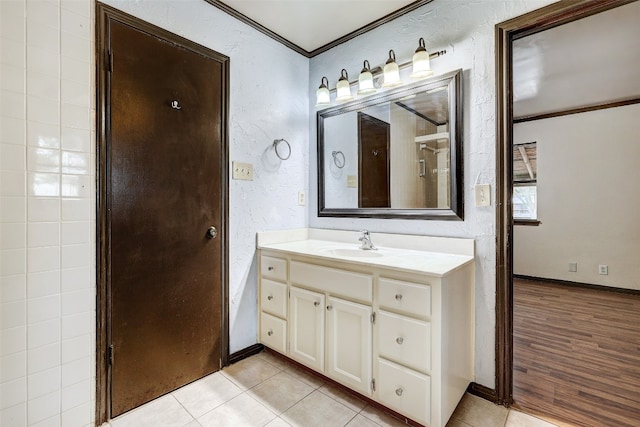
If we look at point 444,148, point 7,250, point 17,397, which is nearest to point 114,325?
point 17,397

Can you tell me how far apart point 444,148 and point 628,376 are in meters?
1.80

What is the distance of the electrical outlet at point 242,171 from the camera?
1967 mm

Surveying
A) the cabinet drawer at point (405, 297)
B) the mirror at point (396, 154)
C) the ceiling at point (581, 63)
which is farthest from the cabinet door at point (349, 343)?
the ceiling at point (581, 63)

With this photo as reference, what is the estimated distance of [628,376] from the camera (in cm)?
183

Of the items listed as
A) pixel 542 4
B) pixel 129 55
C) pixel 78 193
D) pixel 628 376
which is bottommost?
pixel 628 376

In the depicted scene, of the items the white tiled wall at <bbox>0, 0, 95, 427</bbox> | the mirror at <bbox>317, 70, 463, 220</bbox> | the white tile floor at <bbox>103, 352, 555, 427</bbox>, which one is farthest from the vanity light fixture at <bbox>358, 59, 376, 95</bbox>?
the white tile floor at <bbox>103, 352, 555, 427</bbox>

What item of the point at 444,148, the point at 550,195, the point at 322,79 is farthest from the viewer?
the point at 550,195

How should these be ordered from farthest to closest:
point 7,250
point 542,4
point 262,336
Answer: point 262,336 → point 542,4 → point 7,250

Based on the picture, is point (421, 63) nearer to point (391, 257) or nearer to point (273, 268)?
point (391, 257)

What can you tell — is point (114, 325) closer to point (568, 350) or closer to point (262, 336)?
point (262, 336)

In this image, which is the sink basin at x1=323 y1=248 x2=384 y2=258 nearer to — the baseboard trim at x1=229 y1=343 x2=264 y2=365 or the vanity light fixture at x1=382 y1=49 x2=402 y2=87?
the baseboard trim at x1=229 y1=343 x2=264 y2=365

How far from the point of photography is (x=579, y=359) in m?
2.04

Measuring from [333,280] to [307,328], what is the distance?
378mm

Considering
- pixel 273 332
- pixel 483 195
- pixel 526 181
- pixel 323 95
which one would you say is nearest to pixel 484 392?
pixel 483 195
